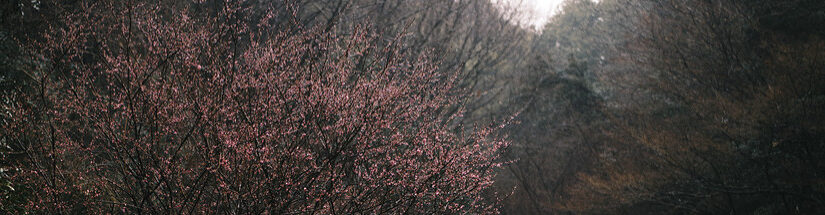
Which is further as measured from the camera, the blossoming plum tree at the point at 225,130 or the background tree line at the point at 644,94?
the background tree line at the point at 644,94

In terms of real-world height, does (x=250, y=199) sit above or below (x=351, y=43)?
below

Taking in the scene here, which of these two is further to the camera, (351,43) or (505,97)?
(505,97)

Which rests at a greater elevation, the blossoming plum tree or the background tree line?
the background tree line

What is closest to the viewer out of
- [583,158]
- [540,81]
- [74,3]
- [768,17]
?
Result: [74,3]

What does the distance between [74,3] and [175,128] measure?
15.2ft

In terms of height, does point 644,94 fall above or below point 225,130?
above

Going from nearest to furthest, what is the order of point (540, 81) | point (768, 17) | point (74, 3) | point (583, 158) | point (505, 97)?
point (74, 3) < point (768, 17) < point (583, 158) < point (540, 81) < point (505, 97)

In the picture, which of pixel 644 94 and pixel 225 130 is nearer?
pixel 225 130

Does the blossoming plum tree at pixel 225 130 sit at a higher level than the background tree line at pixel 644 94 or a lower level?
lower

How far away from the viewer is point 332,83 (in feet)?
10.7

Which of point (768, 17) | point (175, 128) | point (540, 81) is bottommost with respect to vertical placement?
point (175, 128)

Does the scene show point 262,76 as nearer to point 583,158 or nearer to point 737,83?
point 737,83

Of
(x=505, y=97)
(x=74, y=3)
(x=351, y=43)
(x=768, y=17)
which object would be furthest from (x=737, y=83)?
(x=74, y=3)

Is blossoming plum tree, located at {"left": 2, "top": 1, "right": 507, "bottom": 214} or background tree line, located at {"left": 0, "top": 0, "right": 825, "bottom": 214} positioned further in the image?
background tree line, located at {"left": 0, "top": 0, "right": 825, "bottom": 214}
